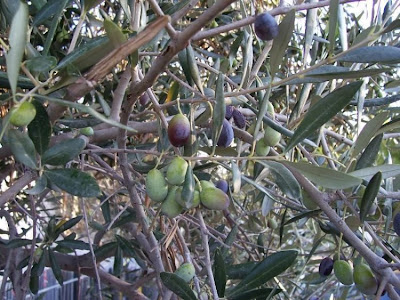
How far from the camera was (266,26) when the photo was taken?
2.24 feet

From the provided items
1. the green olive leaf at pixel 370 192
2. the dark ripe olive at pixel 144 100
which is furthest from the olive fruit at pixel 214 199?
the dark ripe olive at pixel 144 100

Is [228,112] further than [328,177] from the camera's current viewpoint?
Yes

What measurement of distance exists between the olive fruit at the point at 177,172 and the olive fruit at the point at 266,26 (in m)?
0.20

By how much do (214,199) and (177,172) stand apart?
7 centimetres

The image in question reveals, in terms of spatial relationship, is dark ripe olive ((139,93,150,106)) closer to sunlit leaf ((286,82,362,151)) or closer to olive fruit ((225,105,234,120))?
olive fruit ((225,105,234,120))

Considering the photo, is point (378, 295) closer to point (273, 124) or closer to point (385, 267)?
point (385, 267)

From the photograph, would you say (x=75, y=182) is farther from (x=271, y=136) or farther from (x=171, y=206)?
(x=271, y=136)

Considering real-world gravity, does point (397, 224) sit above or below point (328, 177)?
below

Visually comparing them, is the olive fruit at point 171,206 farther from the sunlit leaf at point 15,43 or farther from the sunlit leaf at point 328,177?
the sunlit leaf at point 15,43

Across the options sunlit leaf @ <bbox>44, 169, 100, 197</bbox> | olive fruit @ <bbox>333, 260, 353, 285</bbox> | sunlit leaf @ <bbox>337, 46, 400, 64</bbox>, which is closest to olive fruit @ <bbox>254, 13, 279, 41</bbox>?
sunlit leaf @ <bbox>337, 46, 400, 64</bbox>

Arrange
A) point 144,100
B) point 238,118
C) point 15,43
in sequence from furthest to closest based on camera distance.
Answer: point 144,100 < point 238,118 < point 15,43

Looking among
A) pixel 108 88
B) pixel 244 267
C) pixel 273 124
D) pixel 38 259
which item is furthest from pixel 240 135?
pixel 38 259

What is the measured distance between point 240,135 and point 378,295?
1.21 ft

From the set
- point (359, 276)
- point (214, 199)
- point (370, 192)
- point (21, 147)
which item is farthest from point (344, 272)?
point (21, 147)
